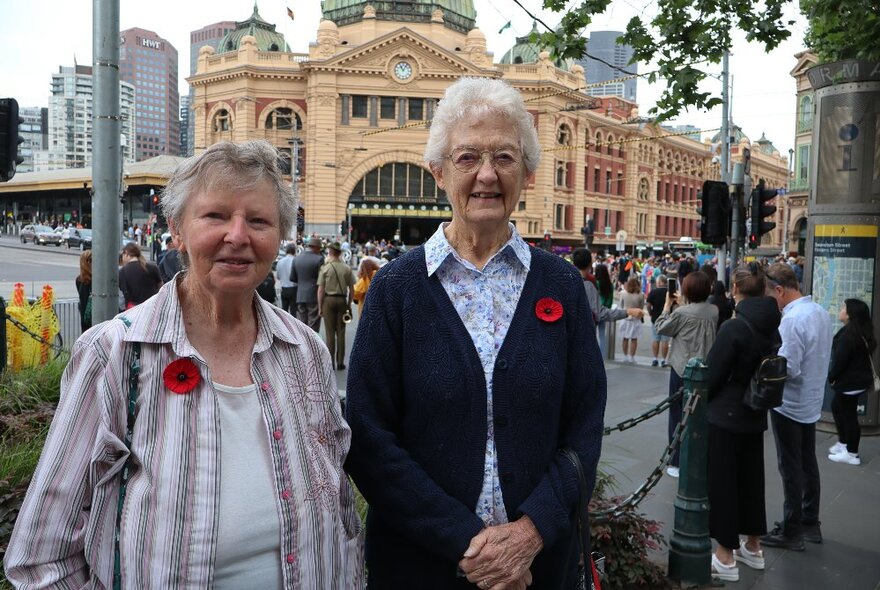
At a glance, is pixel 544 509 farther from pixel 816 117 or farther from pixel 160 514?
pixel 816 117

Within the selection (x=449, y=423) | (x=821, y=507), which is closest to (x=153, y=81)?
(x=821, y=507)

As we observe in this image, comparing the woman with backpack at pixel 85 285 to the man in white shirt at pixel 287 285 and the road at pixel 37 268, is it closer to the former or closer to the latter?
the man in white shirt at pixel 287 285

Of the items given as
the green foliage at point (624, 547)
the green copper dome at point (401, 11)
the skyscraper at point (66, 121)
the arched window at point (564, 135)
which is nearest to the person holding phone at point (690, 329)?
the green foliage at point (624, 547)

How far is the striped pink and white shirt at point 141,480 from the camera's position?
75.2 inches

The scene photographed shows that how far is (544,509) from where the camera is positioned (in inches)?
92.0

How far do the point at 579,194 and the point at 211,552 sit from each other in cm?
6317

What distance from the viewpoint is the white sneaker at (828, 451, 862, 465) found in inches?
301

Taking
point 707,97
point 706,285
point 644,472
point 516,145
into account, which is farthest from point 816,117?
point 516,145

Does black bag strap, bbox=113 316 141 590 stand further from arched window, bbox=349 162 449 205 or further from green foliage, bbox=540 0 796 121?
arched window, bbox=349 162 449 205

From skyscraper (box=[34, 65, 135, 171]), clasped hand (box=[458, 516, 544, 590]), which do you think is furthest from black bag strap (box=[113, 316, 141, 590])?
skyscraper (box=[34, 65, 135, 171])

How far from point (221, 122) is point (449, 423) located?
201 ft

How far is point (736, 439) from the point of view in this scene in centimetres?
491

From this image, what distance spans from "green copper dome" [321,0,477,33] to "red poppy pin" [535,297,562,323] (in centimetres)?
6142

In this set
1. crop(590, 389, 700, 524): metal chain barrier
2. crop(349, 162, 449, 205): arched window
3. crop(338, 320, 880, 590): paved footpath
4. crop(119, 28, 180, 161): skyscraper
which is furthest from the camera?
crop(119, 28, 180, 161): skyscraper
